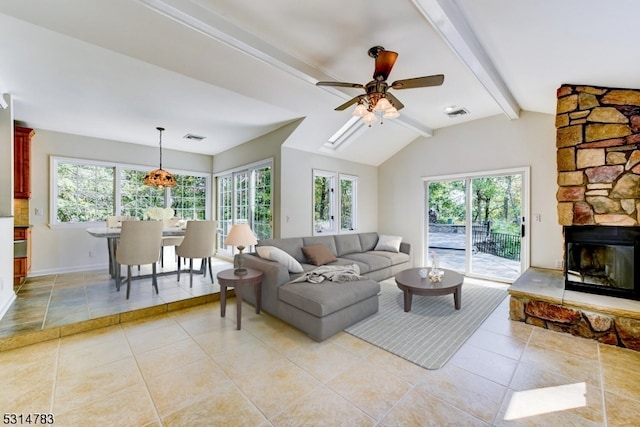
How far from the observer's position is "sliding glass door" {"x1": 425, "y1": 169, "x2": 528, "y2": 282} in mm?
4742

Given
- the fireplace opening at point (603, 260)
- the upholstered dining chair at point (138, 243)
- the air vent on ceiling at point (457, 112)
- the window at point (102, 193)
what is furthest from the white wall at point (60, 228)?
the fireplace opening at point (603, 260)

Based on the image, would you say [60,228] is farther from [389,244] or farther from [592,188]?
[592,188]

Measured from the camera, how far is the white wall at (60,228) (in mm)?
4820

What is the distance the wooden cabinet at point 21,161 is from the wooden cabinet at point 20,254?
58 cm

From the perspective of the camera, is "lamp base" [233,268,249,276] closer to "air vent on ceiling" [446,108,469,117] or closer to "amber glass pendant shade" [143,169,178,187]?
"amber glass pendant shade" [143,169,178,187]

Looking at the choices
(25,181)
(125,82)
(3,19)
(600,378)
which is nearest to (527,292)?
(600,378)

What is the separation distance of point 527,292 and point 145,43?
4737 millimetres

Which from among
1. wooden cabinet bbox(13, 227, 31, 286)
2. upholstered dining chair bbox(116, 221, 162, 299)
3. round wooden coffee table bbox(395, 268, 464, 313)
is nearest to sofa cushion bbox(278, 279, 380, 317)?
round wooden coffee table bbox(395, 268, 464, 313)

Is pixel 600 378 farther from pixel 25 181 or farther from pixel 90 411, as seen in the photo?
pixel 25 181

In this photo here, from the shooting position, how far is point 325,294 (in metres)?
2.79

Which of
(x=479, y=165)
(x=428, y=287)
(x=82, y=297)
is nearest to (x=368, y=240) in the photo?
(x=479, y=165)

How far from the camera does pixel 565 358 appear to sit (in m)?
2.37

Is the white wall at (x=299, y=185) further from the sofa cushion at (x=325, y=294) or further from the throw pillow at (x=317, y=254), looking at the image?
the sofa cushion at (x=325, y=294)

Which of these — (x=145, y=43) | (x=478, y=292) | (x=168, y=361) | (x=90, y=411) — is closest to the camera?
(x=90, y=411)
